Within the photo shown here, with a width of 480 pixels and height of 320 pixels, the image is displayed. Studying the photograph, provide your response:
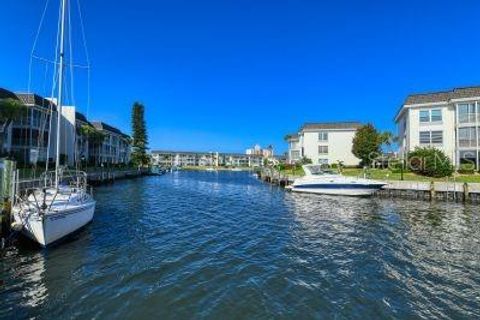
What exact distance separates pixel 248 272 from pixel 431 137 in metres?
50.7

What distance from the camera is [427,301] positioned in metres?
10.7

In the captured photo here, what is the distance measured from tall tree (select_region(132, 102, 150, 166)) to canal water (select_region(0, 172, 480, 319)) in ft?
289

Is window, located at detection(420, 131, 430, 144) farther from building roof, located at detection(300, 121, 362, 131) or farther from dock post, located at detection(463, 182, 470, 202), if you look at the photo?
building roof, located at detection(300, 121, 362, 131)

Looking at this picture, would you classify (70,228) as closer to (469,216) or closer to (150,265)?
(150,265)

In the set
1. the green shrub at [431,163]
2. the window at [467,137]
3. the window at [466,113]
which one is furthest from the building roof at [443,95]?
the green shrub at [431,163]

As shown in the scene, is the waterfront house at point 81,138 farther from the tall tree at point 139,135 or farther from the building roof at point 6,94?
the tall tree at point 139,135

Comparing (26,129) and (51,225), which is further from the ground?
(26,129)

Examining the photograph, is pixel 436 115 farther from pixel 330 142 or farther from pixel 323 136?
pixel 323 136

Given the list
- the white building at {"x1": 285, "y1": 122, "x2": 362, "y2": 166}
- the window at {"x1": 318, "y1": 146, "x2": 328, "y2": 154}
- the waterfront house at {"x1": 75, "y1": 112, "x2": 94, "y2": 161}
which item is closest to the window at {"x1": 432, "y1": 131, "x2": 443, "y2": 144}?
the white building at {"x1": 285, "y1": 122, "x2": 362, "y2": 166}

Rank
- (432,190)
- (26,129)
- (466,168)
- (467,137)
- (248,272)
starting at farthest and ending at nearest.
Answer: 1. (26,129)
2. (467,137)
3. (466,168)
4. (432,190)
5. (248,272)

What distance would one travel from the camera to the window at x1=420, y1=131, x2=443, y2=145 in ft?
178

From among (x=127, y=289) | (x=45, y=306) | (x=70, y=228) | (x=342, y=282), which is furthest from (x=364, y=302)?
(x=70, y=228)

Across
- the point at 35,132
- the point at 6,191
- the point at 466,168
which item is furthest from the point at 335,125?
the point at 6,191

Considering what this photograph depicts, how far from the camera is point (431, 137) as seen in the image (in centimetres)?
5500
